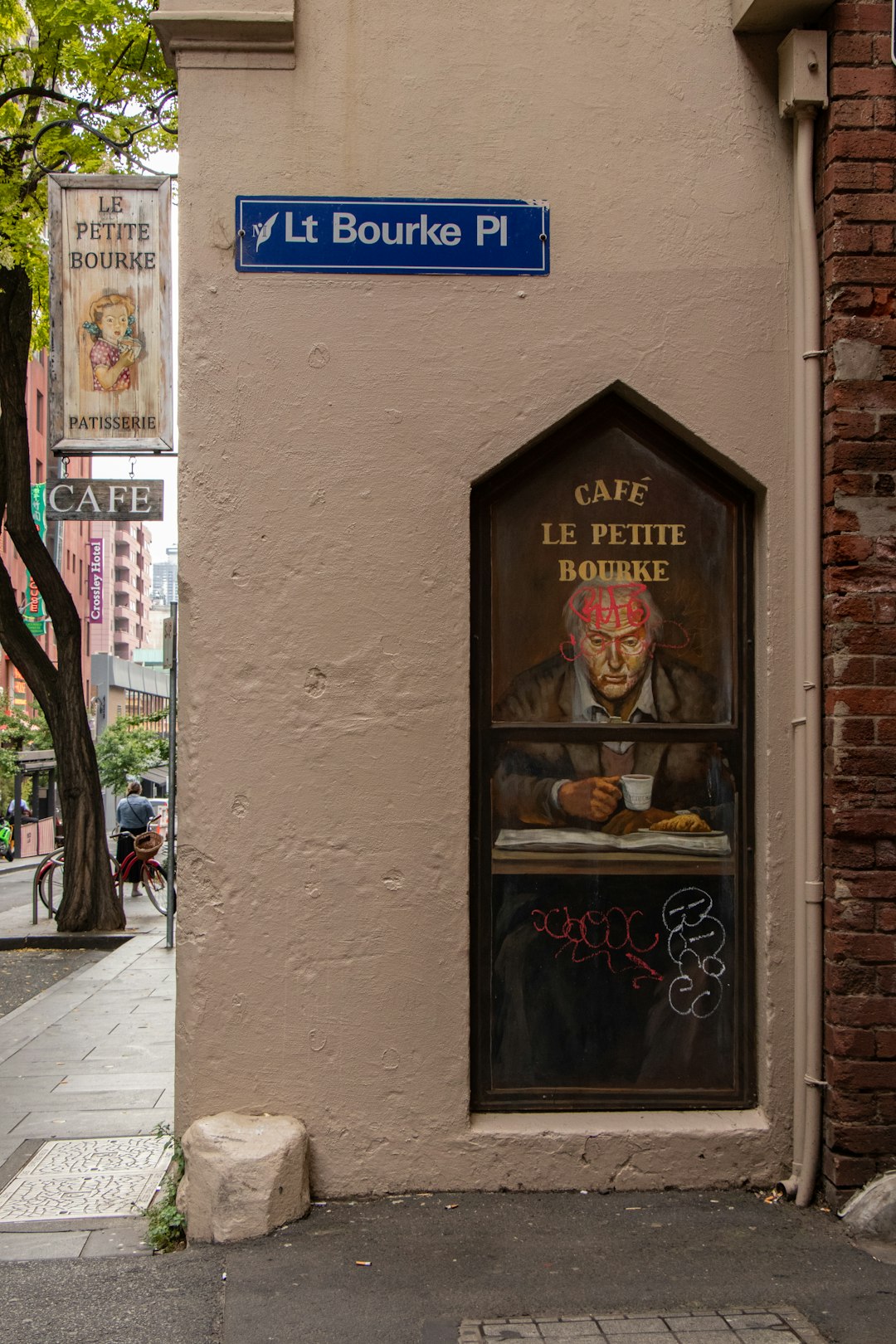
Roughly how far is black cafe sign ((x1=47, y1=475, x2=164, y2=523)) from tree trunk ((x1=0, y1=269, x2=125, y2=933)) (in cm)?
393

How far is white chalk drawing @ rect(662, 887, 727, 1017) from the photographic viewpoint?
5027 millimetres

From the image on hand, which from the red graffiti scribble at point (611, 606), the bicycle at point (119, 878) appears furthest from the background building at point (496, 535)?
the bicycle at point (119, 878)

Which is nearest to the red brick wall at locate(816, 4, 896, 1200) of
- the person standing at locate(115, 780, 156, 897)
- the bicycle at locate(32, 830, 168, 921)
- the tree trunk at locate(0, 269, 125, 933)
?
the tree trunk at locate(0, 269, 125, 933)

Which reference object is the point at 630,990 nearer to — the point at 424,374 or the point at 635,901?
the point at 635,901

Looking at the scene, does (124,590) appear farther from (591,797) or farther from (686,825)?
(686,825)

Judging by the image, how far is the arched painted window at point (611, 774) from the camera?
197 inches

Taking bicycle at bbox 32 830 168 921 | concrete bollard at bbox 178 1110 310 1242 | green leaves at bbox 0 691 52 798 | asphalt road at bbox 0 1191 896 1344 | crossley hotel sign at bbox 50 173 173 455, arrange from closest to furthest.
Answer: asphalt road at bbox 0 1191 896 1344, concrete bollard at bbox 178 1110 310 1242, crossley hotel sign at bbox 50 173 173 455, bicycle at bbox 32 830 168 921, green leaves at bbox 0 691 52 798

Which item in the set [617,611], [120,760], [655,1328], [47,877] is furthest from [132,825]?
[655,1328]

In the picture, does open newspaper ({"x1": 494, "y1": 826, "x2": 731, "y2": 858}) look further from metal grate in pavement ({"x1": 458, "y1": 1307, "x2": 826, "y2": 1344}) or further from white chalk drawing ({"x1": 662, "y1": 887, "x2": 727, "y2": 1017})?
metal grate in pavement ({"x1": 458, "y1": 1307, "x2": 826, "y2": 1344})

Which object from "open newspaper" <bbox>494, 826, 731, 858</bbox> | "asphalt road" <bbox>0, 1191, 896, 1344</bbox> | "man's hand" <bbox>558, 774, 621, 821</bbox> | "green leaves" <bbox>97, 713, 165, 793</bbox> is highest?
"man's hand" <bbox>558, 774, 621, 821</bbox>

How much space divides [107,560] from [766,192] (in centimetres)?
8897

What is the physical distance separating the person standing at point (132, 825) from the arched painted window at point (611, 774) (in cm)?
1395

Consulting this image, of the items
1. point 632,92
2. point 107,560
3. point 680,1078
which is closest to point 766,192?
point 632,92

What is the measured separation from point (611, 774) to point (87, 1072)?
4.42 meters
